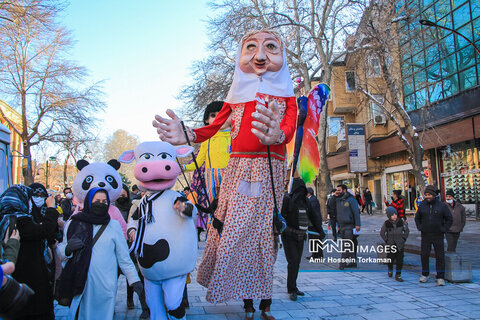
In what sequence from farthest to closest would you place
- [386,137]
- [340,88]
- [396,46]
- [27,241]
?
1. [340,88]
2. [386,137]
3. [396,46]
4. [27,241]

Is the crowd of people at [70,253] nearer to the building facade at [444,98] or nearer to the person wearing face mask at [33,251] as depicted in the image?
the person wearing face mask at [33,251]

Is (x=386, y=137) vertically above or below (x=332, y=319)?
above

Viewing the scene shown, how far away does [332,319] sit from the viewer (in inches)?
167

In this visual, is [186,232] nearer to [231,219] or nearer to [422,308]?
[231,219]

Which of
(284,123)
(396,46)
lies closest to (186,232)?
(284,123)

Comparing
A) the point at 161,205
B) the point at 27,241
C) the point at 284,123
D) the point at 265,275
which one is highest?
the point at 284,123

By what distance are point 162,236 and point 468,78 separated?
648 inches

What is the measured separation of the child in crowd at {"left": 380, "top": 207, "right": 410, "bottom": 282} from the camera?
6.57 meters

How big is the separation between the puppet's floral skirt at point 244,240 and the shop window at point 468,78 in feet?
48.4

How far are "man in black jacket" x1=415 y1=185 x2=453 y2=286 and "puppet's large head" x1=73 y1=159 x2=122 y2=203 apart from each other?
4950mm

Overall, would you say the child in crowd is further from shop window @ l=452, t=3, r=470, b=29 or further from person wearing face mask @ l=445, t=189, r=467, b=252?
shop window @ l=452, t=3, r=470, b=29

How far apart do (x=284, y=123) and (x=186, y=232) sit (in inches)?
58.9

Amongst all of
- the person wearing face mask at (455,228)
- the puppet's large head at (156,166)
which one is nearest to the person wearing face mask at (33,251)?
the puppet's large head at (156,166)

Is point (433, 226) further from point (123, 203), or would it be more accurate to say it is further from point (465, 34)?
point (465, 34)
